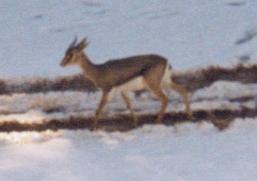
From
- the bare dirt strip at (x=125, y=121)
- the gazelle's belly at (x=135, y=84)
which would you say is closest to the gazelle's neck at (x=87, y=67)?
the gazelle's belly at (x=135, y=84)

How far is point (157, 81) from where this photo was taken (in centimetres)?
1102

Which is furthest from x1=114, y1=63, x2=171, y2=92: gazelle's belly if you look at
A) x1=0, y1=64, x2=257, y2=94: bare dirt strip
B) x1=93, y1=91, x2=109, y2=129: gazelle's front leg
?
x1=0, y1=64, x2=257, y2=94: bare dirt strip

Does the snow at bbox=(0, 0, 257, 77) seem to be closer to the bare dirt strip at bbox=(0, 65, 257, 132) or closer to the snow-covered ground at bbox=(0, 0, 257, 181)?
the snow-covered ground at bbox=(0, 0, 257, 181)

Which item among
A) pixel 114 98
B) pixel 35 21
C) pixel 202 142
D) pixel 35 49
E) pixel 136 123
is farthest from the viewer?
pixel 35 21

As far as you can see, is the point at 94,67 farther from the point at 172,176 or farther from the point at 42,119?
the point at 172,176

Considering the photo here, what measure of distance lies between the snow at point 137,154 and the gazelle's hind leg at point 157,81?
0.29 m

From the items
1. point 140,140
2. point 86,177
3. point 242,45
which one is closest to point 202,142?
point 140,140

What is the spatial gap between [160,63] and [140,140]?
0.84 m

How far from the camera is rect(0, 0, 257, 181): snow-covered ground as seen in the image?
394 inches

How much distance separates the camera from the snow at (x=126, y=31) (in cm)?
1348

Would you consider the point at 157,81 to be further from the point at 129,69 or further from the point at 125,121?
the point at 125,121

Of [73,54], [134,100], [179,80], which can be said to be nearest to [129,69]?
[73,54]

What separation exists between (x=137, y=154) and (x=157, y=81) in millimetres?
1013

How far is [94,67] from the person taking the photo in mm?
11234
